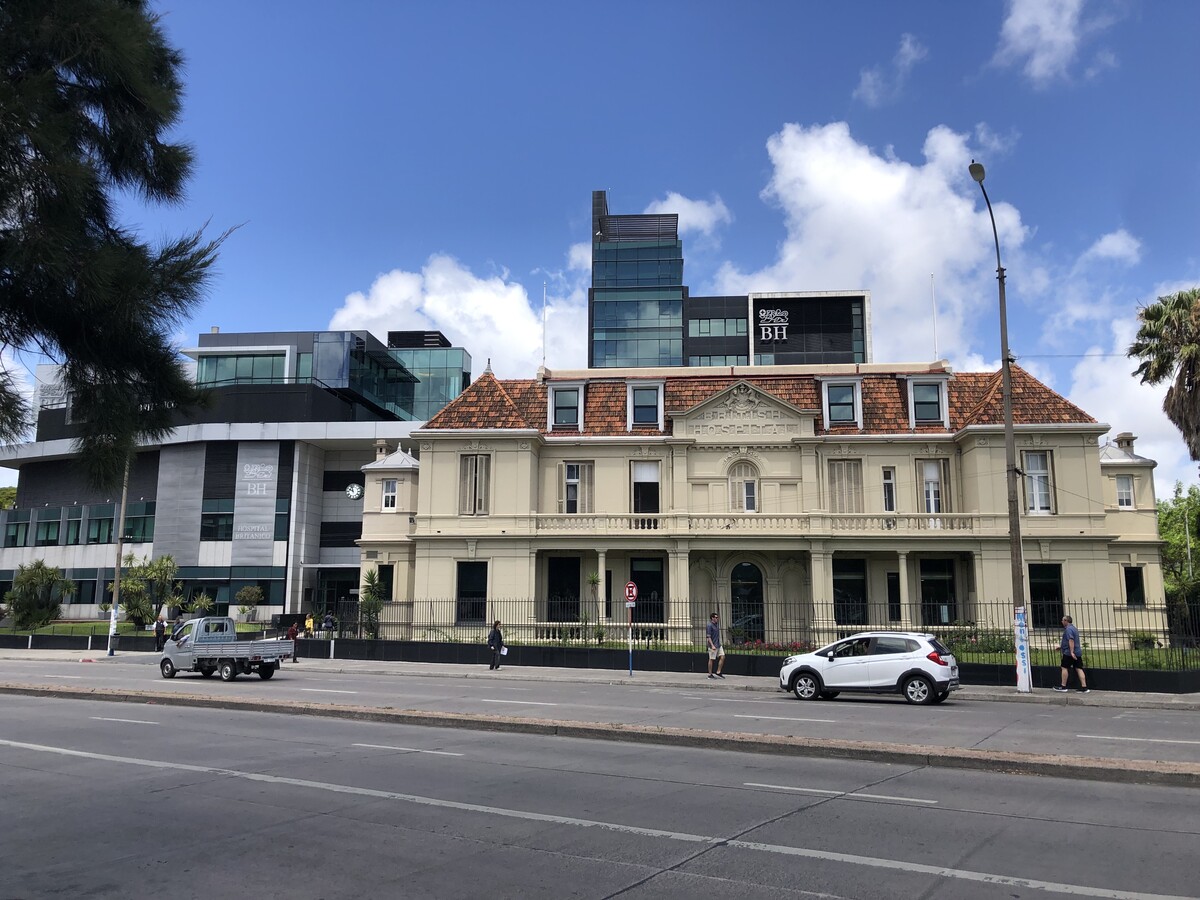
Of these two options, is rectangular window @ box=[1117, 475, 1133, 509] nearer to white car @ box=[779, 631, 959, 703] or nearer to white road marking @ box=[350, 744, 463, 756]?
white car @ box=[779, 631, 959, 703]

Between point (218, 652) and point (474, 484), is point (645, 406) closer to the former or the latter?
point (474, 484)

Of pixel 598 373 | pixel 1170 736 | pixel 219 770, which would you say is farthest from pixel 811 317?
pixel 219 770

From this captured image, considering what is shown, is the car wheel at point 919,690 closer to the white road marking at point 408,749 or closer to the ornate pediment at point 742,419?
the white road marking at point 408,749

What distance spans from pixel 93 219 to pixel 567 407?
111 feet

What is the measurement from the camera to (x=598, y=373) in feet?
137

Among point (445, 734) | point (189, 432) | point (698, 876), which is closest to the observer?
point (698, 876)

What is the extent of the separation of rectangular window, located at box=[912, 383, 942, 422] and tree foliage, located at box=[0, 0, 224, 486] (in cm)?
3571

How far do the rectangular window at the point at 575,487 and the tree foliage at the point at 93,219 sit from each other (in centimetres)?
3228

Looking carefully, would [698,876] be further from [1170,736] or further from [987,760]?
[1170,736]

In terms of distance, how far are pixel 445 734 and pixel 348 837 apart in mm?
6895

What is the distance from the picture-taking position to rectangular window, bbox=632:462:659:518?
125ft

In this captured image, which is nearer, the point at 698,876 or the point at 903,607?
the point at 698,876

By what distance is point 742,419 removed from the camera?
38.0 m

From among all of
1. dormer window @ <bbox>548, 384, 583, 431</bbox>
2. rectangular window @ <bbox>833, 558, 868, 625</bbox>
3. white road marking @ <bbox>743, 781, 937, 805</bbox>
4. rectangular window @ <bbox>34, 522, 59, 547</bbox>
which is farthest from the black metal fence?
rectangular window @ <bbox>34, 522, 59, 547</bbox>
